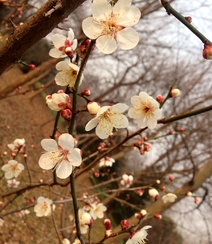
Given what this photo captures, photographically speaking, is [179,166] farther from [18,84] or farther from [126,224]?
[126,224]

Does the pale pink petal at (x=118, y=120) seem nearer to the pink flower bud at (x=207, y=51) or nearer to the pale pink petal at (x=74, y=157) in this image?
the pale pink petal at (x=74, y=157)

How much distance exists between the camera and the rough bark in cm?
85

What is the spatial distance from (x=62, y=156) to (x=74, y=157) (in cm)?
6

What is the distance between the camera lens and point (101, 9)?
899mm

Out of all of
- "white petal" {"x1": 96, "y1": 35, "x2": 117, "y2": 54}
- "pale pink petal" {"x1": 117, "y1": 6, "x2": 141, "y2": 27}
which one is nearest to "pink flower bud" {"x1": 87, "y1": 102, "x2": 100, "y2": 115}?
"white petal" {"x1": 96, "y1": 35, "x2": 117, "y2": 54}

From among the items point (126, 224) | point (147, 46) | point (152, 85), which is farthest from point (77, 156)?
point (152, 85)

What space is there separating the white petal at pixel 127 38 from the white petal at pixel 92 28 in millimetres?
75

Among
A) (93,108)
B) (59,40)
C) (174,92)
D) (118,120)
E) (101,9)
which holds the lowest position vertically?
(174,92)

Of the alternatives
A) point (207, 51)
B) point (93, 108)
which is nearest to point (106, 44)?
point (93, 108)

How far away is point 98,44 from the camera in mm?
890

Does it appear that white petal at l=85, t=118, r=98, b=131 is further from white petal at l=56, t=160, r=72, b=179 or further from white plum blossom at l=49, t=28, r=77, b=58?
white plum blossom at l=49, t=28, r=77, b=58

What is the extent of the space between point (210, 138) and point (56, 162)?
5.38 meters

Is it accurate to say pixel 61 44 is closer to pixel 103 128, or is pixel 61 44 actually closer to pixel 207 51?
pixel 103 128

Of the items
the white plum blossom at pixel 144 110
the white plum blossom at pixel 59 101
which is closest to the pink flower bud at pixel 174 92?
the white plum blossom at pixel 144 110
